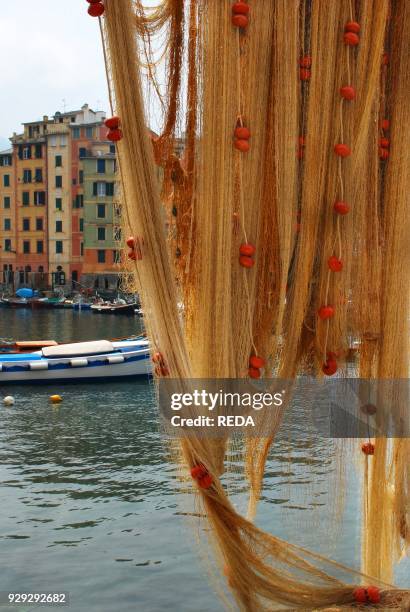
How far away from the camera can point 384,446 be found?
2438mm

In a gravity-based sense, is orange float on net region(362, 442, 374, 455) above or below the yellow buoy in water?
above

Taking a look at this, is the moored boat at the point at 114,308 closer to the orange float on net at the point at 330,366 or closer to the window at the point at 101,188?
the window at the point at 101,188

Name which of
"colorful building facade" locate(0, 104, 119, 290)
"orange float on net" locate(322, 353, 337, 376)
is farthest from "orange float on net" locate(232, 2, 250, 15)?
"colorful building facade" locate(0, 104, 119, 290)

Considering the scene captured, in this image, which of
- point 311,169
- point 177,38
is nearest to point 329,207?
point 311,169

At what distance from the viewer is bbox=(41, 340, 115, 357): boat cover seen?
2114cm

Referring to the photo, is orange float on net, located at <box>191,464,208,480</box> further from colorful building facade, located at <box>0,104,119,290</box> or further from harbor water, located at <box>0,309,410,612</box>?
colorful building facade, located at <box>0,104,119,290</box>

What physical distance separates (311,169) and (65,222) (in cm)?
5489

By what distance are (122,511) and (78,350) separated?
12.1 meters

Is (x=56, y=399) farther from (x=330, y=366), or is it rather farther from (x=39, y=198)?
(x=39, y=198)

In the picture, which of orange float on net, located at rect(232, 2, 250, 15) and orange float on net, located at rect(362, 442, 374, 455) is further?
orange float on net, located at rect(362, 442, 374, 455)

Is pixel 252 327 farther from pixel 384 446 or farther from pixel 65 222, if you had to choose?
pixel 65 222

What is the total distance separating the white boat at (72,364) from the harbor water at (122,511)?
4033mm

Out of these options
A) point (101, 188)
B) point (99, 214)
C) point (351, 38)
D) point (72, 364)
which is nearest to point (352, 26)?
point (351, 38)

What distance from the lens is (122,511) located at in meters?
9.60
